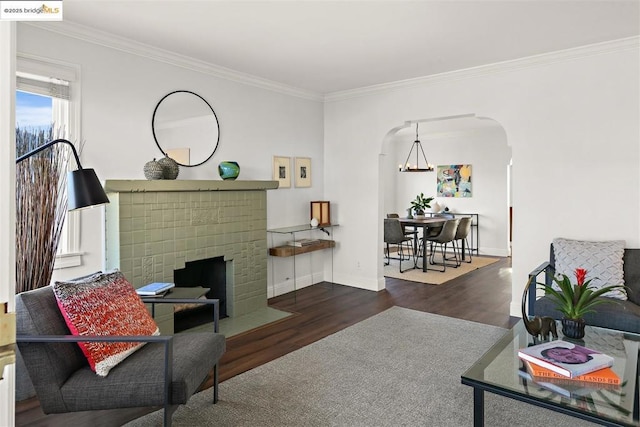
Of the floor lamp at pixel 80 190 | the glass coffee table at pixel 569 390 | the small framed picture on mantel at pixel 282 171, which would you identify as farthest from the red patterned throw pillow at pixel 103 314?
the small framed picture on mantel at pixel 282 171

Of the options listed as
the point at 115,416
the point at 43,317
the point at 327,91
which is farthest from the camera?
the point at 327,91

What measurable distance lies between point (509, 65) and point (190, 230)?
3.46 metres

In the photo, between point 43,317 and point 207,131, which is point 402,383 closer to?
point 43,317

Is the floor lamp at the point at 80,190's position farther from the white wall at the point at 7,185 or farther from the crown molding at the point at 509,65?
the crown molding at the point at 509,65

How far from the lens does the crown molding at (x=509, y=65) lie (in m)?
3.63

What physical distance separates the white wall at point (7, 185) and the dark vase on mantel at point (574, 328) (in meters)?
2.58

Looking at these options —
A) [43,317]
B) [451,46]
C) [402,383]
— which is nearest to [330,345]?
[402,383]

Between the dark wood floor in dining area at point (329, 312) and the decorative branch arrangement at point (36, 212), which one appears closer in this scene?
the dark wood floor in dining area at point (329, 312)

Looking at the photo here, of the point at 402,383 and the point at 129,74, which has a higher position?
the point at 129,74

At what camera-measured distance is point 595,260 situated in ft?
11.1

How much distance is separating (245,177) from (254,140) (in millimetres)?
449

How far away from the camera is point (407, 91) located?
495 centimetres

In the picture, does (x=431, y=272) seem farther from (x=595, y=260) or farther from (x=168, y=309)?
(x=168, y=309)

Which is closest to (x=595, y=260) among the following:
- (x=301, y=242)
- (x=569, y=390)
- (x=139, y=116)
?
(x=569, y=390)
